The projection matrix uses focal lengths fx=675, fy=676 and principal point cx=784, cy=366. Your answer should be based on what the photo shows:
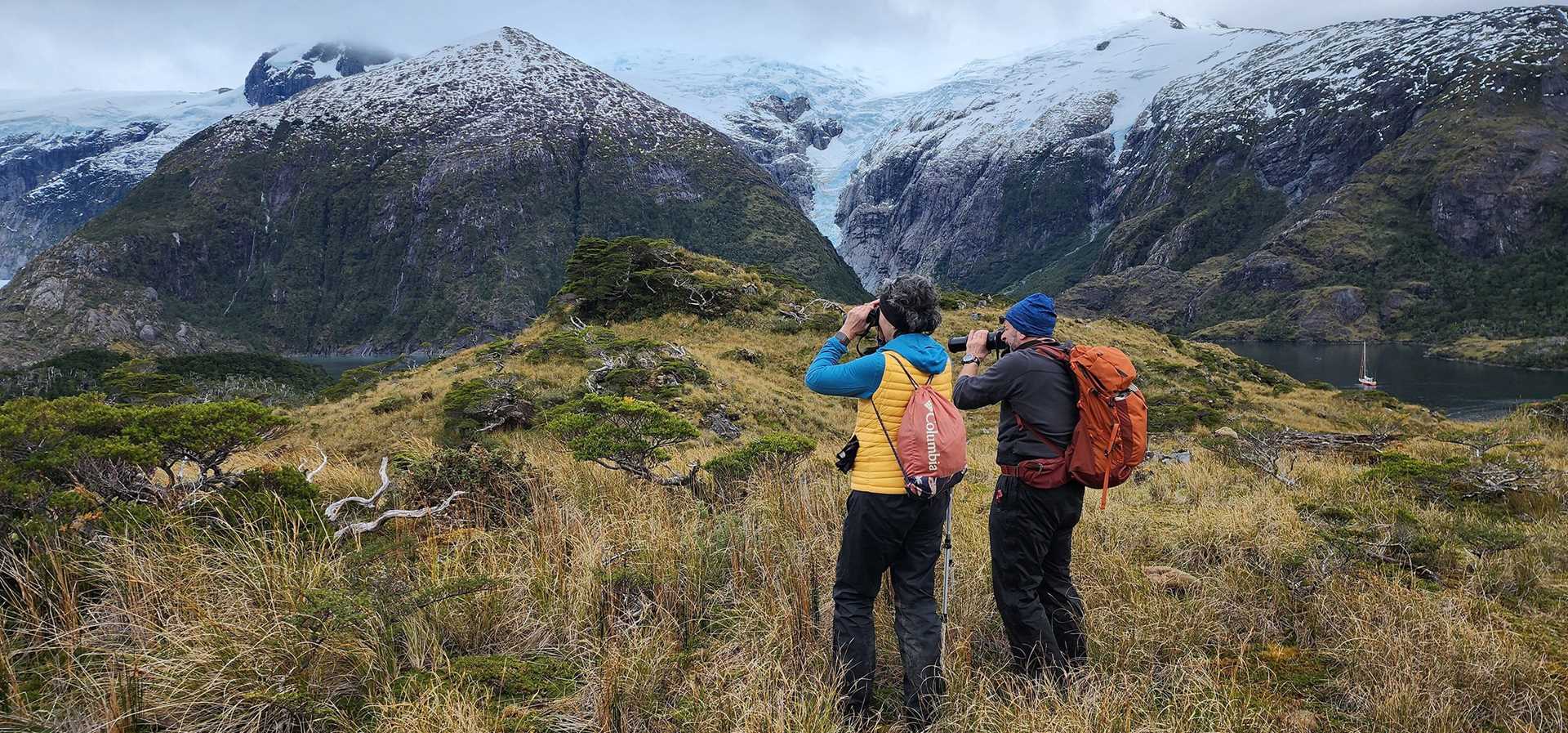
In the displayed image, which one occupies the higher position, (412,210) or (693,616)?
(412,210)

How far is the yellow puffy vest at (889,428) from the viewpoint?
2949 mm

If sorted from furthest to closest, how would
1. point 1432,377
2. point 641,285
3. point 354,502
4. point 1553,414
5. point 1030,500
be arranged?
point 1432,377, point 641,285, point 1553,414, point 354,502, point 1030,500

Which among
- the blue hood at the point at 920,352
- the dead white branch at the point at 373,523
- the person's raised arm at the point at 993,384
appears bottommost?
the dead white branch at the point at 373,523

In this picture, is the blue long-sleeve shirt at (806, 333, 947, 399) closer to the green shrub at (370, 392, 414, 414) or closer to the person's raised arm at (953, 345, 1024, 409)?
the person's raised arm at (953, 345, 1024, 409)

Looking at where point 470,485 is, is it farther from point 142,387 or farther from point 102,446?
point 142,387

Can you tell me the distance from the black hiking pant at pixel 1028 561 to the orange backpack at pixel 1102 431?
0.12 metres

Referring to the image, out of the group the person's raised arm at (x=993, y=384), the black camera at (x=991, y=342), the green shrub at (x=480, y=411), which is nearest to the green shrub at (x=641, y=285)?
the green shrub at (x=480, y=411)

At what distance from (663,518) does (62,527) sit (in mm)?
3052

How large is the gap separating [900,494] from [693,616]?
144cm

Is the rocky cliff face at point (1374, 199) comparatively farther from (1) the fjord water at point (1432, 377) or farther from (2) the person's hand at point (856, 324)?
(2) the person's hand at point (856, 324)

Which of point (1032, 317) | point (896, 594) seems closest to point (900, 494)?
point (896, 594)

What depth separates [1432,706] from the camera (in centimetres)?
288

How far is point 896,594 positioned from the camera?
312 centimetres

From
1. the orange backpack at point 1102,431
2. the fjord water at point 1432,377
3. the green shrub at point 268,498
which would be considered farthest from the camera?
the fjord water at point 1432,377
